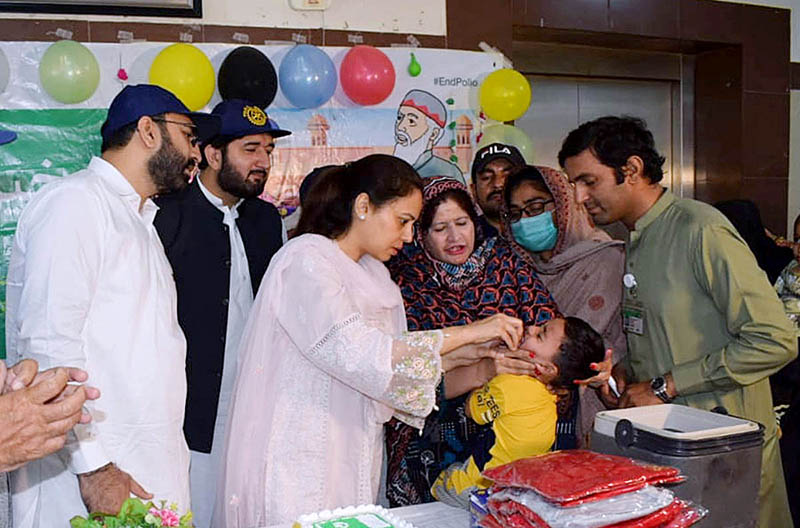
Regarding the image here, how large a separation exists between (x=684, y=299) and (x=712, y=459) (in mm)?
853

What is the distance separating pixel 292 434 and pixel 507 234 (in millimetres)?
1561

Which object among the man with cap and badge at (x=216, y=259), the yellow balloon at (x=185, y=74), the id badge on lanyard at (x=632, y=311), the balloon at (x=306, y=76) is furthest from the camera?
the balloon at (x=306, y=76)

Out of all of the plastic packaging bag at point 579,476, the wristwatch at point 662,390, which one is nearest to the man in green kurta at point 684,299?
the wristwatch at point 662,390

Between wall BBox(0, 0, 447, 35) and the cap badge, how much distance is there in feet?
2.94

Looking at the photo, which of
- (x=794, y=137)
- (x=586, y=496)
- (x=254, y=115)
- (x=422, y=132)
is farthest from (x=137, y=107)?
(x=794, y=137)

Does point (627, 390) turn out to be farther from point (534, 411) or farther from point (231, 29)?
point (231, 29)

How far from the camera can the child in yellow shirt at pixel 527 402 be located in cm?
215

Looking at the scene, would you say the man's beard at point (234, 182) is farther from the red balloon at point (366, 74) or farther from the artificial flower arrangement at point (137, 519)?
the artificial flower arrangement at point (137, 519)

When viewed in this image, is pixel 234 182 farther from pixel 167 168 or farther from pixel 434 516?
pixel 434 516

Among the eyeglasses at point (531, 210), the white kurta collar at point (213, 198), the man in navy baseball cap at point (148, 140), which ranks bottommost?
the eyeglasses at point (531, 210)

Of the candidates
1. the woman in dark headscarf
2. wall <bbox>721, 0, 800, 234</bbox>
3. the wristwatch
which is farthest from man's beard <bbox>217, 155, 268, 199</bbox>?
wall <bbox>721, 0, 800, 234</bbox>

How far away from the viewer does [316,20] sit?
13.7 feet

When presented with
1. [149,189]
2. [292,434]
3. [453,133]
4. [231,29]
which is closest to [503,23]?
[453,133]

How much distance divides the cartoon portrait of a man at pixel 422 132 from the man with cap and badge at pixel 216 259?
3.70ft
